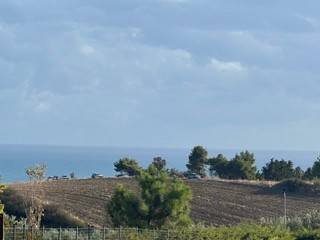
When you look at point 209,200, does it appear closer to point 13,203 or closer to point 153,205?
point 13,203

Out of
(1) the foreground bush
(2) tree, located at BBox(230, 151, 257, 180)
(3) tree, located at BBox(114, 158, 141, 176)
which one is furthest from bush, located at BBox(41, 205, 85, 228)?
(2) tree, located at BBox(230, 151, 257, 180)

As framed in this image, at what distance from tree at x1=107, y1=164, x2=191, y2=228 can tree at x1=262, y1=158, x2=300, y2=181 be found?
5049 cm

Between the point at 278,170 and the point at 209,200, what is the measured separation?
3345cm

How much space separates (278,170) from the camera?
10169 cm

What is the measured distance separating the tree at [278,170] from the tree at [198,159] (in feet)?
20.3

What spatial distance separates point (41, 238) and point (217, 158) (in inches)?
2591

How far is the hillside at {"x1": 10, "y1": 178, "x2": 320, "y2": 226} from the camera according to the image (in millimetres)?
61188

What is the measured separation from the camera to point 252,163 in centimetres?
9781

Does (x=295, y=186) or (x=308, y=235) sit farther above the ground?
(x=295, y=186)

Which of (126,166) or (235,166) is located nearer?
(126,166)

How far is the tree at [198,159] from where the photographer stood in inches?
3871

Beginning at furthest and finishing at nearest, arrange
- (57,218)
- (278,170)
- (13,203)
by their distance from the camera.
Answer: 1. (278,170)
2. (13,203)
3. (57,218)

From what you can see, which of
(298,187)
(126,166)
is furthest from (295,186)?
(126,166)

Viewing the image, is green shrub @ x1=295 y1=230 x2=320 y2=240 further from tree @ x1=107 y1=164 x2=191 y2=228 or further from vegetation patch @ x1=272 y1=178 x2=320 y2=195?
vegetation patch @ x1=272 y1=178 x2=320 y2=195
